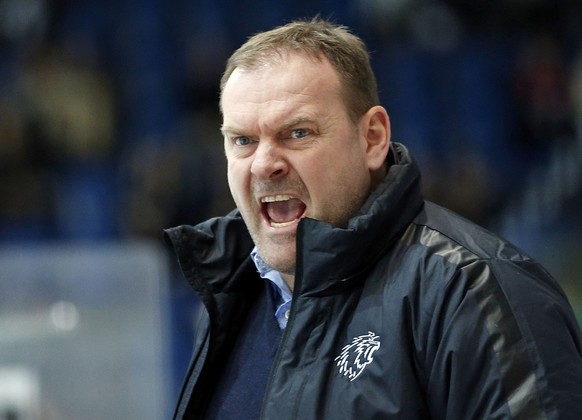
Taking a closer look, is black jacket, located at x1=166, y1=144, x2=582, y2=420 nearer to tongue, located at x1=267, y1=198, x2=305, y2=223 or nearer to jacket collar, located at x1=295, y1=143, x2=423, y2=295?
jacket collar, located at x1=295, y1=143, x2=423, y2=295

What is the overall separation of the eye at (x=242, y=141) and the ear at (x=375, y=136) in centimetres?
23

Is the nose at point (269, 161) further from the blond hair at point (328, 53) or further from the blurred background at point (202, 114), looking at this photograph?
the blurred background at point (202, 114)

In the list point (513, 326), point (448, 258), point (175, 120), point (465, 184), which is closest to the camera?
point (513, 326)

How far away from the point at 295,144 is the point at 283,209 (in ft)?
0.49

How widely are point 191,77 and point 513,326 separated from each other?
601 cm

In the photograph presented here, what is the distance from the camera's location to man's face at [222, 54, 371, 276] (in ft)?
6.89

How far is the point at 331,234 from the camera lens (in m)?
1.97

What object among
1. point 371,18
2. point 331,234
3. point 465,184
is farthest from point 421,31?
point 331,234

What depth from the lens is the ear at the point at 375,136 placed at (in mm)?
2180

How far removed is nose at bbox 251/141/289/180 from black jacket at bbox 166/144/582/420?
151 millimetres

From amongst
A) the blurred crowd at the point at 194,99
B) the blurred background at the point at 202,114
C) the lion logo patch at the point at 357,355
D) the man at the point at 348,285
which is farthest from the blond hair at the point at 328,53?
the blurred crowd at the point at 194,99

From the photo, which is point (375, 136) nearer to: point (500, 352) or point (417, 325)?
point (417, 325)

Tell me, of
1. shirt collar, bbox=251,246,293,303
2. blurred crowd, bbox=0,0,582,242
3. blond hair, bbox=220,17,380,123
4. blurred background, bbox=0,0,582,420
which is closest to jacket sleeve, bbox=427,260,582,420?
blond hair, bbox=220,17,380,123

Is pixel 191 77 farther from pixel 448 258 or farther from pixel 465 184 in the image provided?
pixel 448 258
